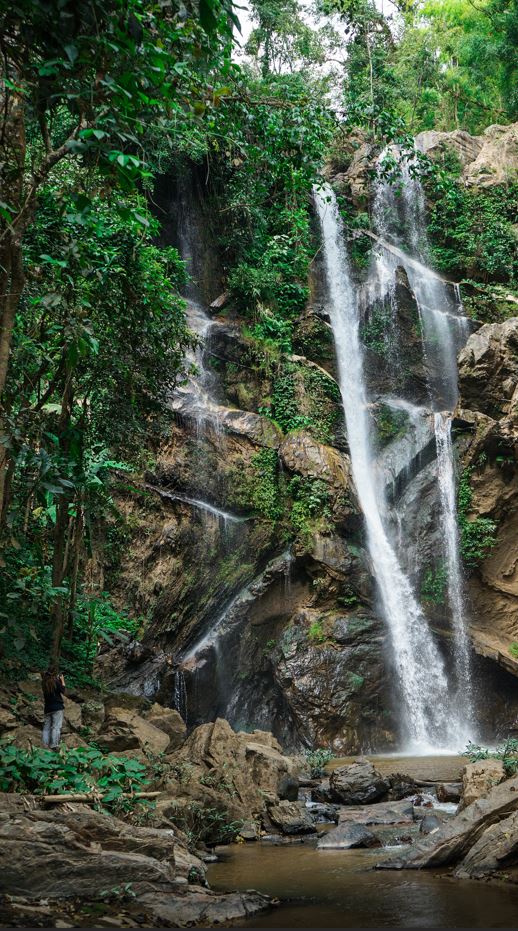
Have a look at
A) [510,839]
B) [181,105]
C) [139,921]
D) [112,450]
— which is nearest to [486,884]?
[510,839]

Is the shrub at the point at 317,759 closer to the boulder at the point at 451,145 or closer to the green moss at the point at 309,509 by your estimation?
the green moss at the point at 309,509

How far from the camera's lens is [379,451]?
59.8 feet

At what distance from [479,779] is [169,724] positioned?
15.4 feet

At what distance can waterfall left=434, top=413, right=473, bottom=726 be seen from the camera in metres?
15.2

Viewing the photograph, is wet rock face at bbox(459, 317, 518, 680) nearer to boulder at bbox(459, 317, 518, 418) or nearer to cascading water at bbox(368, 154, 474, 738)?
boulder at bbox(459, 317, 518, 418)

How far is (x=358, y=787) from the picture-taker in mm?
9109

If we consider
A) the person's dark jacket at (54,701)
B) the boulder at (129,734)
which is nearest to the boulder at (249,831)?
the boulder at (129,734)

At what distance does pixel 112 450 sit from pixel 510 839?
282 inches

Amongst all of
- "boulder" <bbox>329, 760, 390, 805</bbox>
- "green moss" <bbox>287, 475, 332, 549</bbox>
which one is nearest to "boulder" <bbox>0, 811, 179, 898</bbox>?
"boulder" <bbox>329, 760, 390, 805</bbox>

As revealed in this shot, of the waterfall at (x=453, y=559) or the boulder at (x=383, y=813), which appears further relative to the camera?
the waterfall at (x=453, y=559)

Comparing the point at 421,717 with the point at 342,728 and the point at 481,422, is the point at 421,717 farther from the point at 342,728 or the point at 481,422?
the point at 481,422

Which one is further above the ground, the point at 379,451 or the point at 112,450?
the point at 379,451

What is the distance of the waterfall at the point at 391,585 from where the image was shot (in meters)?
14.7

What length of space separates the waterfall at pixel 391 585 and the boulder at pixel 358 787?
532 centimetres
